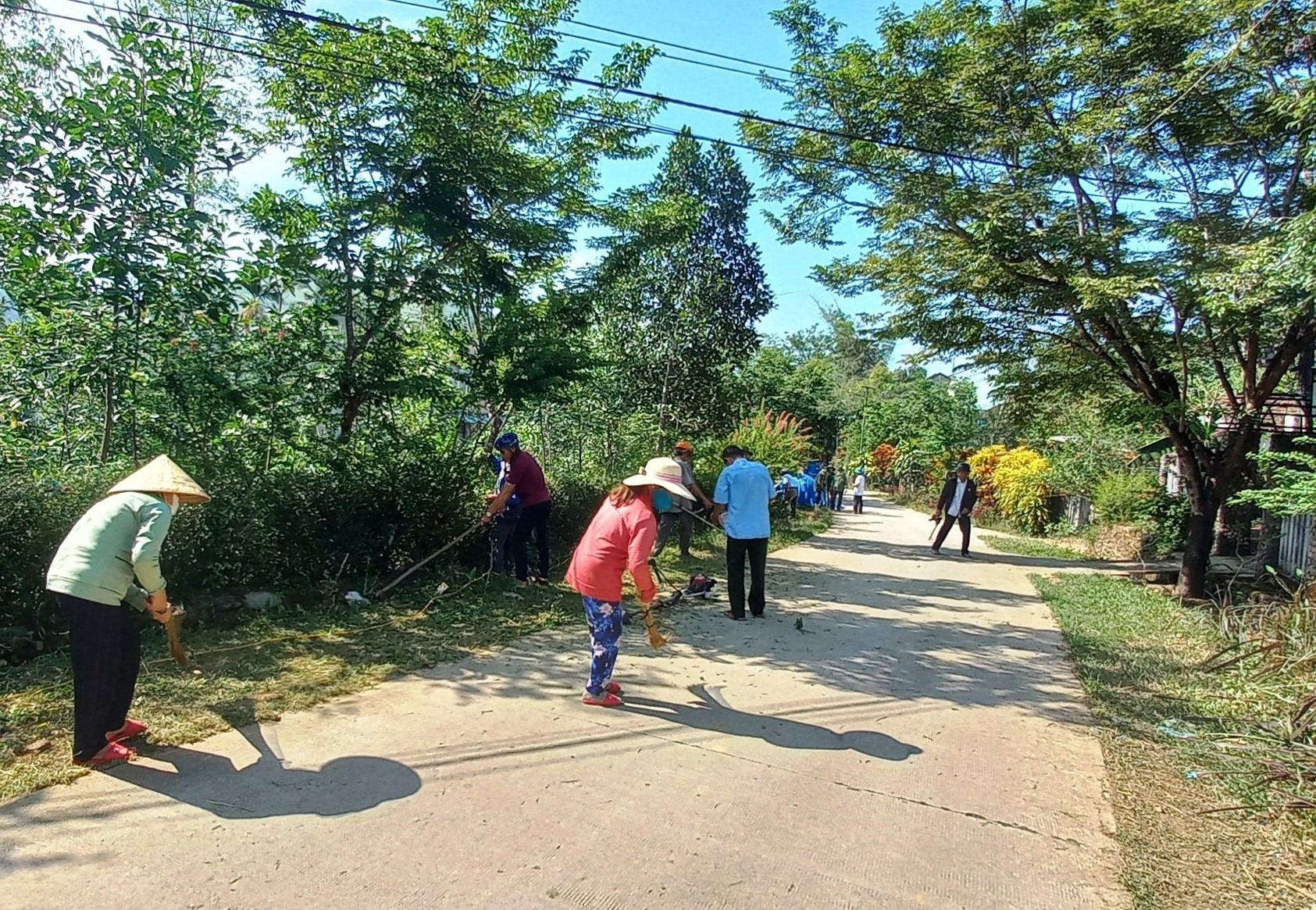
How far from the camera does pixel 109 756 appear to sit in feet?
11.4

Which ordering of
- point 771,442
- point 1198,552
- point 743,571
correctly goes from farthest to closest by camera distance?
point 771,442, point 1198,552, point 743,571

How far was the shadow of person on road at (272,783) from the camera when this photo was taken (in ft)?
10.5

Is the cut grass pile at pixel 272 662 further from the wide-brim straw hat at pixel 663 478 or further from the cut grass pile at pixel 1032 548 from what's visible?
the cut grass pile at pixel 1032 548

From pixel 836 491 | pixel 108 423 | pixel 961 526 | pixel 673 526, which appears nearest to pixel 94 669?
pixel 108 423

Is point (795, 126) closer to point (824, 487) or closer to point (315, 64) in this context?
point (315, 64)

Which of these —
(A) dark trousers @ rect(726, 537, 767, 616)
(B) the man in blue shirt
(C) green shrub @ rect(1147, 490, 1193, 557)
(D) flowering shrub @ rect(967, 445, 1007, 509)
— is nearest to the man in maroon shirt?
(B) the man in blue shirt

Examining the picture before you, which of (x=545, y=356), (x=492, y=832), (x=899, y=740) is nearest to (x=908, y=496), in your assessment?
(x=545, y=356)

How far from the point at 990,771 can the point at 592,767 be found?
84.5 inches

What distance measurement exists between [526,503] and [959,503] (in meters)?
8.31

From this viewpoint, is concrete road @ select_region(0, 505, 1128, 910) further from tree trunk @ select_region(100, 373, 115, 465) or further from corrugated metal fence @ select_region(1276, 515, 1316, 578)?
corrugated metal fence @ select_region(1276, 515, 1316, 578)

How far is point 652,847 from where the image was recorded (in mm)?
3061

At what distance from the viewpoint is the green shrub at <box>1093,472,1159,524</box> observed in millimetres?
14859

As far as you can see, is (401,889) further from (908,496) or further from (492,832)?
(908,496)

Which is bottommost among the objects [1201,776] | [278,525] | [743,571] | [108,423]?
[1201,776]
